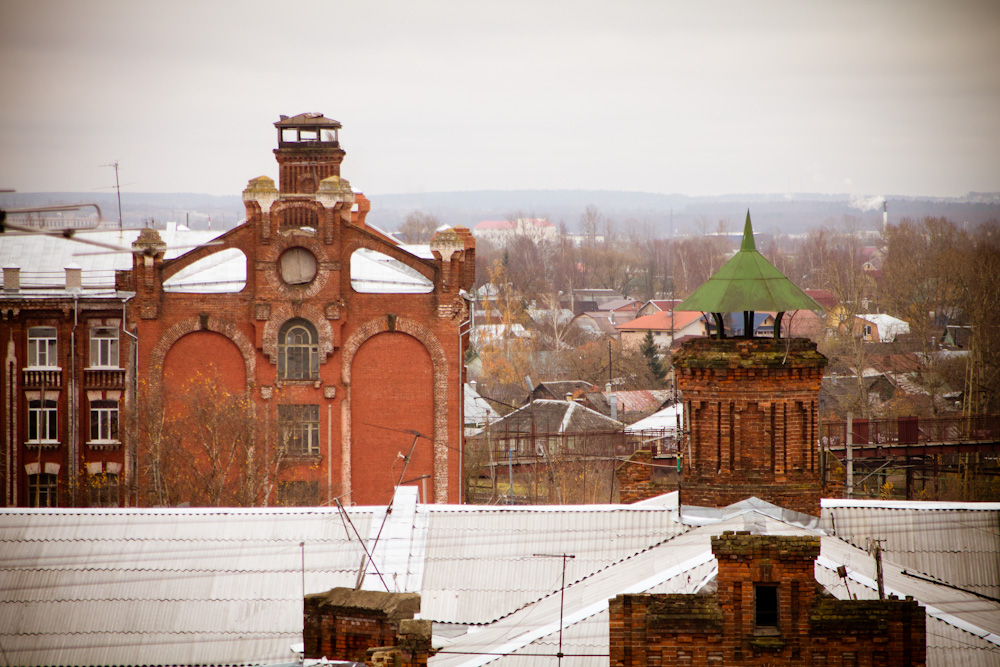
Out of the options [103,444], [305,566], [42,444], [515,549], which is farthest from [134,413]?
[515,549]

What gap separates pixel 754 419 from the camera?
18.3m

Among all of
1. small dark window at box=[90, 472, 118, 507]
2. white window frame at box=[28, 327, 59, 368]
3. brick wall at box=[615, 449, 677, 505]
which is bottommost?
small dark window at box=[90, 472, 118, 507]

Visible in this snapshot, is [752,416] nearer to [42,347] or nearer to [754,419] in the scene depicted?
[754,419]

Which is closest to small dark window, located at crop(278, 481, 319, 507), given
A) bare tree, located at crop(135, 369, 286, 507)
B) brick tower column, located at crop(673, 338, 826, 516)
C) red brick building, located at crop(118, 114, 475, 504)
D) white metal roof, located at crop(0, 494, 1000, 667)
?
red brick building, located at crop(118, 114, 475, 504)

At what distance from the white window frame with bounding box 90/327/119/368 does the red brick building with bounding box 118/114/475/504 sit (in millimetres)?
1798

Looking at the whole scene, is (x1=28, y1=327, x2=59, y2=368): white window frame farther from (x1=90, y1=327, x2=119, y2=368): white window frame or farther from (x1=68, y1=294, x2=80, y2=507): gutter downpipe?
(x1=90, y1=327, x2=119, y2=368): white window frame

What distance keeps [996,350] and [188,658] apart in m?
62.1

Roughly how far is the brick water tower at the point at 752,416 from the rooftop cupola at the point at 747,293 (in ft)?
0.14

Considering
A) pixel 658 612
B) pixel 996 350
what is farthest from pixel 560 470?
pixel 658 612

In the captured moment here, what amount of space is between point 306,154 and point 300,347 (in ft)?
34.1

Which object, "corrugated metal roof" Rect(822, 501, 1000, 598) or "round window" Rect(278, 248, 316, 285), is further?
"round window" Rect(278, 248, 316, 285)

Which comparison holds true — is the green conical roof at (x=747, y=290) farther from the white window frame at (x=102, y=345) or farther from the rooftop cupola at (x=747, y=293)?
the white window frame at (x=102, y=345)

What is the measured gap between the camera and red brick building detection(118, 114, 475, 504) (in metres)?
40.5

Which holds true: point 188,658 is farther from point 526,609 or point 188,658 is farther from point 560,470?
point 560,470
